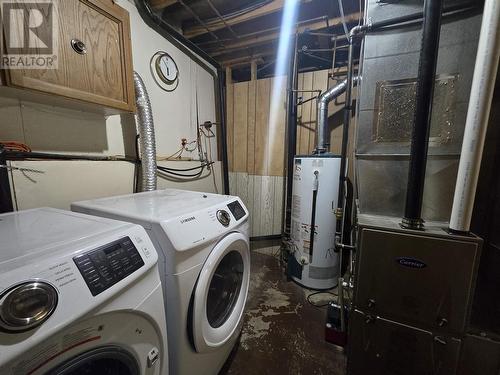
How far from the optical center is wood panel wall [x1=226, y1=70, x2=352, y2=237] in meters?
2.30

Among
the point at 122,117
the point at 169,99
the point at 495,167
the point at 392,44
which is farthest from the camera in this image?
the point at 169,99

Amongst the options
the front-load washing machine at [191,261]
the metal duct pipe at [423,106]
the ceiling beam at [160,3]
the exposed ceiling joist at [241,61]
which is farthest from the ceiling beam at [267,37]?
the front-load washing machine at [191,261]

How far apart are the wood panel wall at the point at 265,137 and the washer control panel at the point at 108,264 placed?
2.09 metres

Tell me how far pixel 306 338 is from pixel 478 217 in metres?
1.20

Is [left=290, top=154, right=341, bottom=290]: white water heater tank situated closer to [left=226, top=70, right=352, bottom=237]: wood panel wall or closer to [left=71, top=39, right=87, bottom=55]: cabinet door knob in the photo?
[left=226, top=70, right=352, bottom=237]: wood panel wall

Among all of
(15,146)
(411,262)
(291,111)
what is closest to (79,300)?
(15,146)

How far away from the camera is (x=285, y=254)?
233 cm

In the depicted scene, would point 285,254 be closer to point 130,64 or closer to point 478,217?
point 478,217

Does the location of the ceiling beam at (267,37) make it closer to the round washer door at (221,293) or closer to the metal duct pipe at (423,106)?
the metal duct pipe at (423,106)

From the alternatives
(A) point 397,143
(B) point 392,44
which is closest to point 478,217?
(A) point 397,143

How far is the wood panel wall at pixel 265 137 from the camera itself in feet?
7.54

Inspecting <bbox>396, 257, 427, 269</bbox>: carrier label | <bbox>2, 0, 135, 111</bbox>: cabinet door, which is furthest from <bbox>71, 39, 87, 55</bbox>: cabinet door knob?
<bbox>396, 257, 427, 269</bbox>: carrier label

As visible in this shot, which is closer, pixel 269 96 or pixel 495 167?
pixel 495 167

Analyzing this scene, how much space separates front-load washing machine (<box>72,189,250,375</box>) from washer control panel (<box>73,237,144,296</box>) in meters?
0.15
